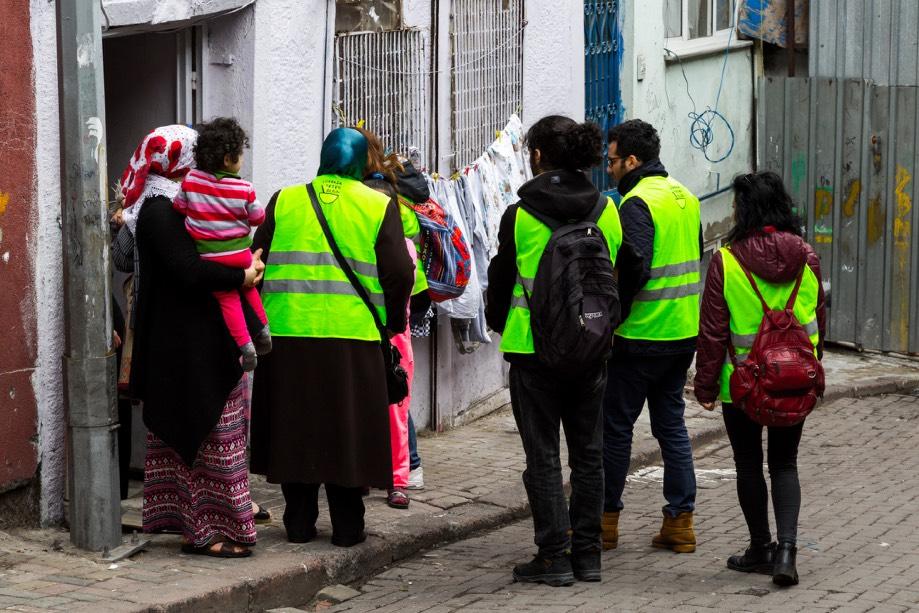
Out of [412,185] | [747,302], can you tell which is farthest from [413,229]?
[747,302]

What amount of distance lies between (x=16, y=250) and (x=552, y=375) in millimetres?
2173

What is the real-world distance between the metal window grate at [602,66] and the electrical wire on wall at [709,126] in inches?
45.3

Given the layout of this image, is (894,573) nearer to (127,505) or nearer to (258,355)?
(258,355)

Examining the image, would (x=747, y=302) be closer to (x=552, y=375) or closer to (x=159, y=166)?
(x=552, y=375)

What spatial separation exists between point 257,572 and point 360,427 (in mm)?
738

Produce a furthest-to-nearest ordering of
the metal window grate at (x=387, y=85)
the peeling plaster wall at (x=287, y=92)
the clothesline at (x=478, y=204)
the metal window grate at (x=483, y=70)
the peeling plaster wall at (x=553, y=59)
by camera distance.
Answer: the peeling plaster wall at (x=553, y=59), the metal window grate at (x=483, y=70), the clothesline at (x=478, y=204), the metal window grate at (x=387, y=85), the peeling plaster wall at (x=287, y=92)

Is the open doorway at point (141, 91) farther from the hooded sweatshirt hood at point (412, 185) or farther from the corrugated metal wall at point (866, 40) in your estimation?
the corrugated metal wall at point (866, 40)

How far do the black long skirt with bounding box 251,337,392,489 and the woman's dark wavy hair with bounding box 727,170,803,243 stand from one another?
157 centimetres

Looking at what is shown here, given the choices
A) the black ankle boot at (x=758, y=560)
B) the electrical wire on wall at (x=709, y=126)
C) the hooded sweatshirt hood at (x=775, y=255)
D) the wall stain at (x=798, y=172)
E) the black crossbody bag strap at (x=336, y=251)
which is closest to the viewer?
the hooded sweatshirt hood at (x=775, y=255)

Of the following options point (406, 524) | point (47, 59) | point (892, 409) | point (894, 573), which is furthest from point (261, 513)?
point (892, 409)

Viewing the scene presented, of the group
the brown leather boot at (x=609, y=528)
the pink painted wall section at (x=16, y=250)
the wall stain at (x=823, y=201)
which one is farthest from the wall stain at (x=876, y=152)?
the pink painted wall section at (x=16, y=250)

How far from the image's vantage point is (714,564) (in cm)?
635

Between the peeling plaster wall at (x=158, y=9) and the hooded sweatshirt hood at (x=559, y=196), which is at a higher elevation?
the peeling plaster wall at (x=158, y=9)

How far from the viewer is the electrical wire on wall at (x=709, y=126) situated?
1225 centimetres
